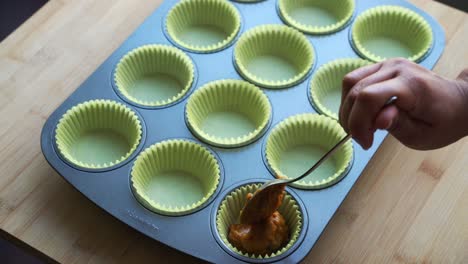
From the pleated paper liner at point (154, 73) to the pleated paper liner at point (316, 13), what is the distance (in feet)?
1.01

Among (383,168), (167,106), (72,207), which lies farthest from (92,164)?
(383,168)

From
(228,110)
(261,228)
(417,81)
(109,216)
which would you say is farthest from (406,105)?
(109,216)

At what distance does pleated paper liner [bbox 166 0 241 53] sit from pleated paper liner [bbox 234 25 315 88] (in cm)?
6

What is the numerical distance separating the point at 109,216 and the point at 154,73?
43cm

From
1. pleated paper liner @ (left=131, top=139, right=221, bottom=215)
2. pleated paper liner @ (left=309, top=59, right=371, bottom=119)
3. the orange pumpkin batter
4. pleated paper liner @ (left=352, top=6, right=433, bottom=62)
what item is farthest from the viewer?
pleated paper liner @ (left=352, top=6, right=433, bottom=62)

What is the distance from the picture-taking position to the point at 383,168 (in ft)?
4.72

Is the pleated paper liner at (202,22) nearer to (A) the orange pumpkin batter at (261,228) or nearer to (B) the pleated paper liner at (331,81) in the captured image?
(B) the pleated paper liner at (331,81)

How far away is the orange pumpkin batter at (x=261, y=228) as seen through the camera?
4.12 ft

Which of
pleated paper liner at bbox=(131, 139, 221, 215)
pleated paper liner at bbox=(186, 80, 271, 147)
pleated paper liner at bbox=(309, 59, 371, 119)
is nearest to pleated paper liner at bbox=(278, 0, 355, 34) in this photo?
pleated paper liner at bbox=(309, 59, 371, 119)

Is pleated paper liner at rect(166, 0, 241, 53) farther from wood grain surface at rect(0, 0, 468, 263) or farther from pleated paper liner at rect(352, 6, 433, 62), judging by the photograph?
pleated paper liner at rect(352, 6, 433, 62)

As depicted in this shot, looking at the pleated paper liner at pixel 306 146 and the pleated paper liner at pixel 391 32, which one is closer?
the pleated paper liner at pixel 306 146

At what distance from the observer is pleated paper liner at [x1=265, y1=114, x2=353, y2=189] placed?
1399 mm

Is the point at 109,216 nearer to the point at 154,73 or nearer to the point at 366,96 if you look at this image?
the point at 154,73

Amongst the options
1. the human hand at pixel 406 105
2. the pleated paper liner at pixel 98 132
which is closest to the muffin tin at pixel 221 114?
the pleated paper liner at pixel 98 132
